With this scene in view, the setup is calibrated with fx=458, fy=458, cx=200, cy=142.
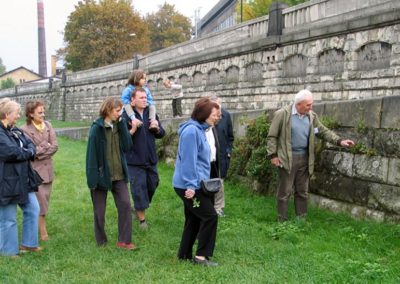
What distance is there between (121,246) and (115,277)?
97 centimetres

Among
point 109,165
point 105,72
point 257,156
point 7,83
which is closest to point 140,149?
point 109,165

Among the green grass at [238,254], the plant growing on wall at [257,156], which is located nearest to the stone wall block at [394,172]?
the green grass at [238,254]

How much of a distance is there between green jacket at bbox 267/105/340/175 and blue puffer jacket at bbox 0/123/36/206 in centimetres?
300

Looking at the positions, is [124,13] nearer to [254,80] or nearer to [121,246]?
[254,80]

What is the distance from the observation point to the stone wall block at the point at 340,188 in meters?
5.95

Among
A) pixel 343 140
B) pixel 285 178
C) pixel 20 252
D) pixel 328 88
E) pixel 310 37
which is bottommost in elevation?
pixel 20 252

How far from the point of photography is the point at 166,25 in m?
67.8

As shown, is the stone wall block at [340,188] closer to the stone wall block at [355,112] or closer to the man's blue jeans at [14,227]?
the stone wall block at [355,112]

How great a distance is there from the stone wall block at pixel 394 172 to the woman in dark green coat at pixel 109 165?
3.18 m

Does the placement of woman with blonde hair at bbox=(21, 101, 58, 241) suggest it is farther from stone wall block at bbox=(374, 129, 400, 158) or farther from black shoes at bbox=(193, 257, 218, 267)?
stone wall block at bbox=(374, 129, 400, 158)

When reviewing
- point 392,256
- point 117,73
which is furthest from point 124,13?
point 392,256

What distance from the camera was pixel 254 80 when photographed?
16.3 metres

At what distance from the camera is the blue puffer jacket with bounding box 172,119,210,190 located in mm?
4547

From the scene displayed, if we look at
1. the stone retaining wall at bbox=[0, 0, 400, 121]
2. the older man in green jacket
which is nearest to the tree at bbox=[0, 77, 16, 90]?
the stone retaining wall at bbox=[0, 0, 400, 121]
